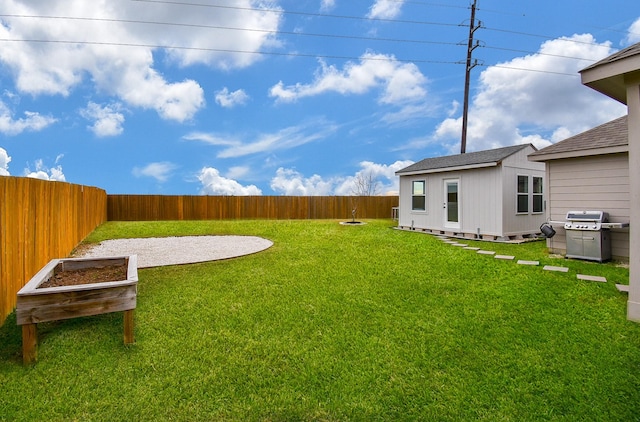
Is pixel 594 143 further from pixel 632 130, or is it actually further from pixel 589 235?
pixel 632 130

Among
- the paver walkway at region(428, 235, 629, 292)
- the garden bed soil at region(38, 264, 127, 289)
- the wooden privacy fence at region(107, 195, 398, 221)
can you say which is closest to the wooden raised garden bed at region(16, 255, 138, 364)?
the garden bed soil at region(38, 264, 127, 289)

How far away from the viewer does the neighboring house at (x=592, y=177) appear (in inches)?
259

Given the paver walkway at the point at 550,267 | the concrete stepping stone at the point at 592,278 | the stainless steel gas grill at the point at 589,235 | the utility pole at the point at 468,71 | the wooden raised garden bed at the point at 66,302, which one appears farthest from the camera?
the utility pole at the point at 468,71

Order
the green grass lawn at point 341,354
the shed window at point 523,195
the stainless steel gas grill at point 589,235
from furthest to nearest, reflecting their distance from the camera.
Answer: the shed window at point 523,195
the stainless steel gas grill at point 589,235
the green grass lawn at point 341,354

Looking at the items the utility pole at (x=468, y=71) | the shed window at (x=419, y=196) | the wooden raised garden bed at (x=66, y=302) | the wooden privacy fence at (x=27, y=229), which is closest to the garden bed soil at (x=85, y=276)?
the wooden raised garden bed at (x=66, y=302)

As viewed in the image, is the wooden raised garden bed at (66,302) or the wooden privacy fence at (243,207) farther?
the wooden privacy fence at (243,207)

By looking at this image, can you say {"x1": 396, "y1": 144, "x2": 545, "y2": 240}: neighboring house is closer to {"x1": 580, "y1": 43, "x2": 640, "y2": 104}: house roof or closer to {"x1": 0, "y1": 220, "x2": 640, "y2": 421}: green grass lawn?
{"x1": 0, "y1": 220, "x2": 640, "y2": 421}: green grass lawn

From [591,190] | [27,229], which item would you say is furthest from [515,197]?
[27,229]

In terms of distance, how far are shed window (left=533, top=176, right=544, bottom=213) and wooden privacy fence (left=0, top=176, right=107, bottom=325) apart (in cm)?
1189

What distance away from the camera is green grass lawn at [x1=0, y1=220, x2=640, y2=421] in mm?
2346

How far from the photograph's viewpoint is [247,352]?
2.99 m

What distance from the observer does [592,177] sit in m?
7.02

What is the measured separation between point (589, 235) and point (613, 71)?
159 inches

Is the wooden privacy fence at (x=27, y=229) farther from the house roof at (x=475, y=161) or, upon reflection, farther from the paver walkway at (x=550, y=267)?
the house roof at (x=475, y=161)
